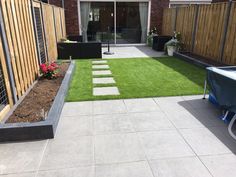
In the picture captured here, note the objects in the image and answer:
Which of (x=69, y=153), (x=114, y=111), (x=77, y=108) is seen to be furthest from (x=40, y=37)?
(x=69, y=153)

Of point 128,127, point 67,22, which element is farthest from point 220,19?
point 67,22

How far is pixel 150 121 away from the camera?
3621 mm

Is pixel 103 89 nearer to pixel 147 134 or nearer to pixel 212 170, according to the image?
pixel 147 134

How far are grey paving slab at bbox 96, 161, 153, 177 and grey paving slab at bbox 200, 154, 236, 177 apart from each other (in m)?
0.73

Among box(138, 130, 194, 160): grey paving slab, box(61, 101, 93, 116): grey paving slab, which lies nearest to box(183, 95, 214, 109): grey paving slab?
box(138, 130, 194, 160): grey paving slab

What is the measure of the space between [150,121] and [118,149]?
96 cm

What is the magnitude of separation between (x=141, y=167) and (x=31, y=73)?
11.2ft

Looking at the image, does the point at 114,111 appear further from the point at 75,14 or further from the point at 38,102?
the point at 75,14

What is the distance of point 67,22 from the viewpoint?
40.0 feet

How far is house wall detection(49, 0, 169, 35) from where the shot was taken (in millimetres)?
11883

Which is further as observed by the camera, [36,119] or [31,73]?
[31,73]

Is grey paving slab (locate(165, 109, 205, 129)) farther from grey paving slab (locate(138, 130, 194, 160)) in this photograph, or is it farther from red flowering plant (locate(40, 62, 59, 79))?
red flowering plant (locate(40, 62, 59, 79))

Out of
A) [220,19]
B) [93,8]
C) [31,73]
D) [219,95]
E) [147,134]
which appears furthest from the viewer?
[93,8]

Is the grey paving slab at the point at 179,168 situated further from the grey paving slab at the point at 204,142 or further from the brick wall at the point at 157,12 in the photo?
the brick wall at the point at 157,12
